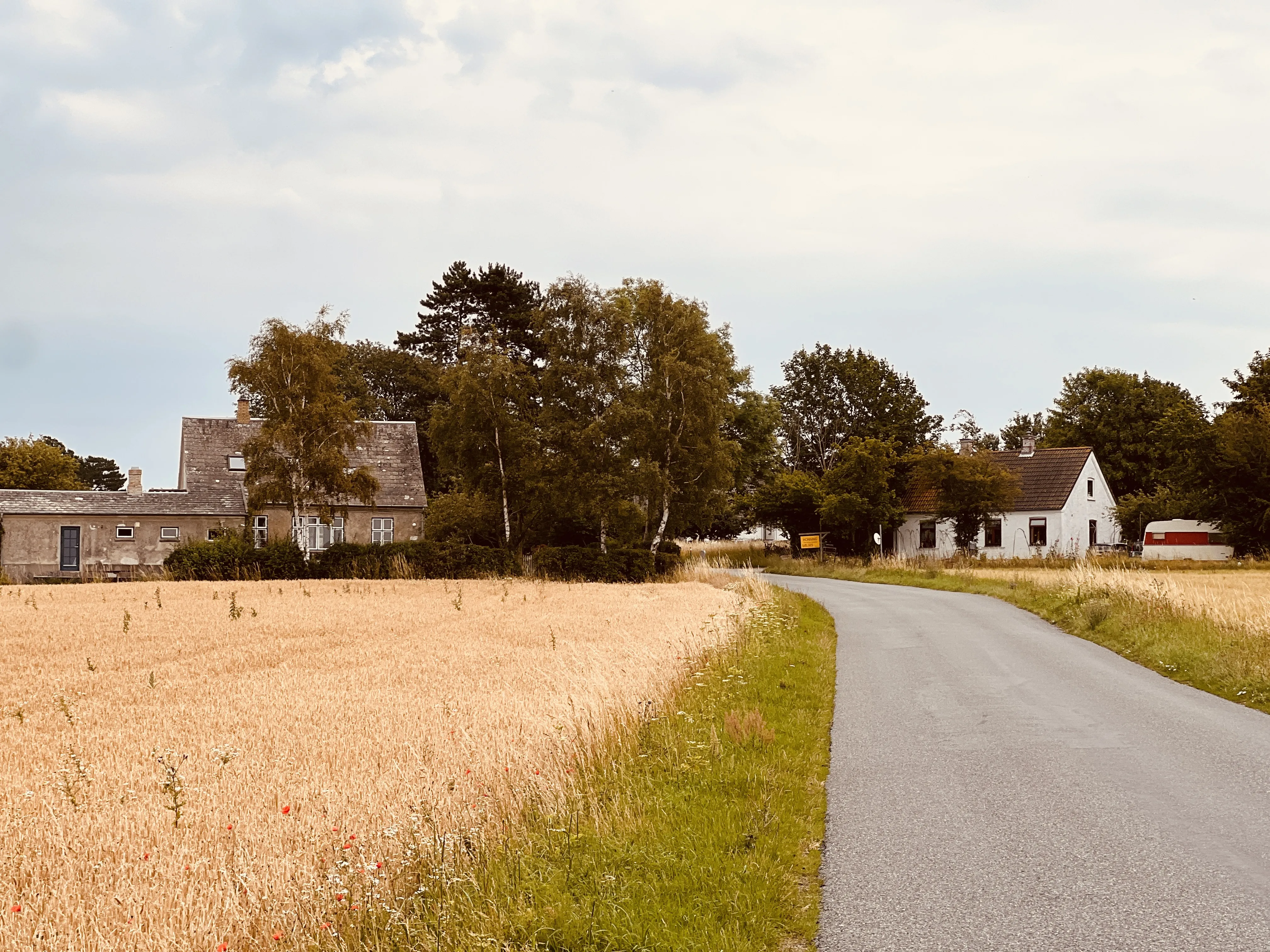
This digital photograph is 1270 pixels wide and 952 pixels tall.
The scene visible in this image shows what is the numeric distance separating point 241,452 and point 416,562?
19922 millimetres

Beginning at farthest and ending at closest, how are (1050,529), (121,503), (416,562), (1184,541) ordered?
1. (1050,529)
2. (1184,541)
3. (121,503)
4. (416,562)

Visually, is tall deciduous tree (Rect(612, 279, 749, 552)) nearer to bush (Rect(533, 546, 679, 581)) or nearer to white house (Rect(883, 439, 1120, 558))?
bush (Rect(533, 546, 679, 581))

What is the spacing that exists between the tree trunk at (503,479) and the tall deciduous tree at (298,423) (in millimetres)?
5210

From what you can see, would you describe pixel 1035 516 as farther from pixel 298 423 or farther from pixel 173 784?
pixel 173 784

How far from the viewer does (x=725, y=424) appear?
6788 cm

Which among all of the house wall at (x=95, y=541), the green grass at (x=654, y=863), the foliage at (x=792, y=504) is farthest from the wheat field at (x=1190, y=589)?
the house wall at (x=95, y=541)

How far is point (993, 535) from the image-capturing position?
61562mm

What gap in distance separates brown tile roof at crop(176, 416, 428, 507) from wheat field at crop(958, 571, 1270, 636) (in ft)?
104

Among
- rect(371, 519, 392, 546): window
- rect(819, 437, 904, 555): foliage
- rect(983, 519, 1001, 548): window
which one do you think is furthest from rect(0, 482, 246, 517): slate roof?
rect(983, 519, 1001, 548): window

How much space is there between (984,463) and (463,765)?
51.2m

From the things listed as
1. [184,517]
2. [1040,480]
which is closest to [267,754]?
[184,517]

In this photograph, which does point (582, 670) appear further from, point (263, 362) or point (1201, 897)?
point (263, 362)

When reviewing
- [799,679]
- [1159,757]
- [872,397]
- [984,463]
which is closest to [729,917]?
[1159,757]

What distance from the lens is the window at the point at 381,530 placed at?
57.9 metres
